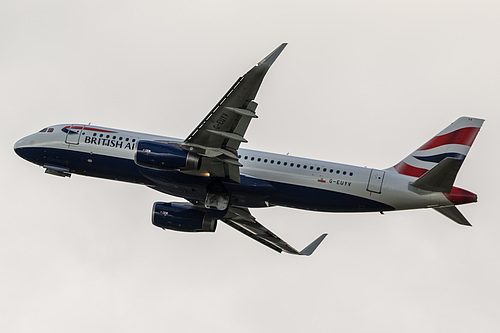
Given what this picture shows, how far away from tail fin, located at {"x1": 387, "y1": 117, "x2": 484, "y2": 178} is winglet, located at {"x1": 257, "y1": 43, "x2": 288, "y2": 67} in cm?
1403

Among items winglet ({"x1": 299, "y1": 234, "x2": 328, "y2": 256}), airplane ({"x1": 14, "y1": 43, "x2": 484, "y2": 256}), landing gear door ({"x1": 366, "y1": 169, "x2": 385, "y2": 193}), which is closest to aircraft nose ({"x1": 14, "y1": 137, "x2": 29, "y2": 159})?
airplane ({"x1": 14, "y1": 43, "x2": 484, "y2": 256})

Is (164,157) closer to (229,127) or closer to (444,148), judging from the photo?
(229,127)

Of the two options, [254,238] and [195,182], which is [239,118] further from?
[254,238]

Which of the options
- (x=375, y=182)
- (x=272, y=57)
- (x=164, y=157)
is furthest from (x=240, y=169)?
(x=272, y=57)

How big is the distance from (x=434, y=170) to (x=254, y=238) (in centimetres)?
1803

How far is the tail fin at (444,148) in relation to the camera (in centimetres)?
5544

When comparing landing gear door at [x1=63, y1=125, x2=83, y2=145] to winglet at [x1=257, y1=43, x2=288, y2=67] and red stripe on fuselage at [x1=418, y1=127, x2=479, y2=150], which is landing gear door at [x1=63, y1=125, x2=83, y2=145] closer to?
winglet at [x1=257, y1=43, x2=288, y2=67]

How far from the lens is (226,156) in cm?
5362

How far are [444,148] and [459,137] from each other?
1173 mm

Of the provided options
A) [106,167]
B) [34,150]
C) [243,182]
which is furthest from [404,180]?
[34,150]

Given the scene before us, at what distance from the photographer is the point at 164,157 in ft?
174

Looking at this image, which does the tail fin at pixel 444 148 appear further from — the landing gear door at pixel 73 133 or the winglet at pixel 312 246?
the landing gear door at pixel 73 133

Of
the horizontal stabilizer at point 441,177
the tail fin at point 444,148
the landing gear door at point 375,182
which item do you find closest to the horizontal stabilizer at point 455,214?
the horizontal stabilizer at point 441,177

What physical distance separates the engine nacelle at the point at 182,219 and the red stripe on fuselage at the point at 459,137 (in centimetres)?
1683
